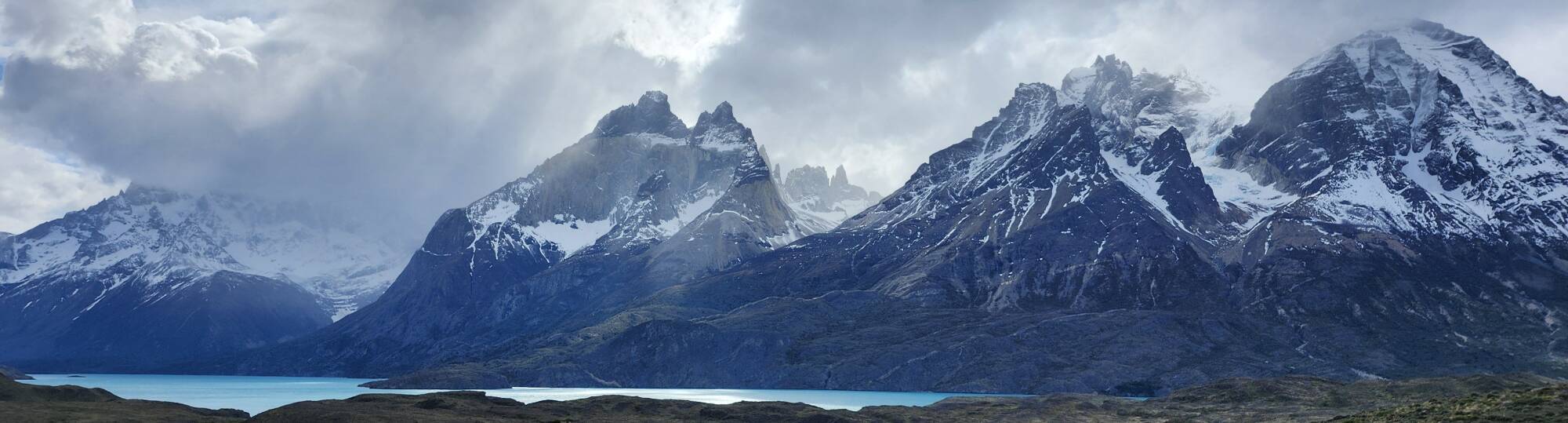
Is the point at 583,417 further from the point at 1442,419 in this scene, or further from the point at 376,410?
the point at 1442,419

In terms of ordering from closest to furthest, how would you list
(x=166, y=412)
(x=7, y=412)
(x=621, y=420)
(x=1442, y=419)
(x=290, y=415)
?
(x=1442, y=419)
(x=7, y=412)
(x=290, y=415)
(x=166, y=412)
(x=621, y=420)

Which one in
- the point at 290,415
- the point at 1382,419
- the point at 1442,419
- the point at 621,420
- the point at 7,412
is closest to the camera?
the point at 1442,419

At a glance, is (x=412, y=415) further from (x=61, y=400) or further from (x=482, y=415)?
(x=61, y=400)

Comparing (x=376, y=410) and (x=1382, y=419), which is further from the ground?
(x=376, y=410)

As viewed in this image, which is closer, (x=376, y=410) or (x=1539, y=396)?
(x=1539, y=396)

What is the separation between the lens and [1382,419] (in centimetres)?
13625

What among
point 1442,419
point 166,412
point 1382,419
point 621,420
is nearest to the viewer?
point 1442,419

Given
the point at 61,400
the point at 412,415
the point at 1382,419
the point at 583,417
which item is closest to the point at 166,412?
the point at 61,400

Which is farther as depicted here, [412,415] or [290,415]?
[412,415]

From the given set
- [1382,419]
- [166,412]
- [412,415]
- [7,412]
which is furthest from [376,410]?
[1382,419]

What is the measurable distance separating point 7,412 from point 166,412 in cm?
2529

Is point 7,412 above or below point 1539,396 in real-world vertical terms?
above

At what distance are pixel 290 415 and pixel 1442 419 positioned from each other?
139983 mm

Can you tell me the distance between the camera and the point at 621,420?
19638cm
